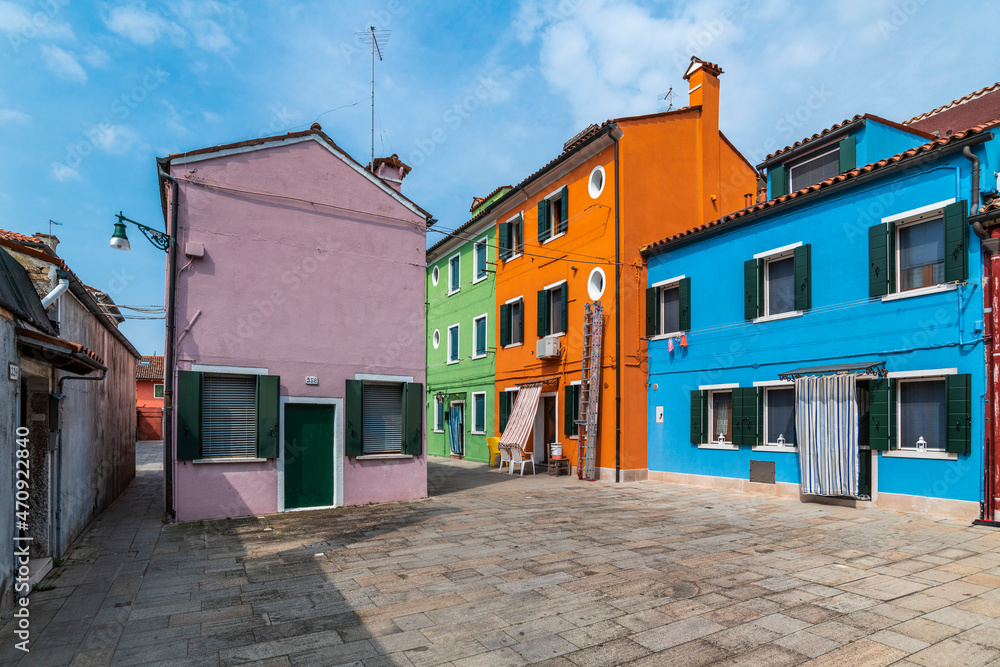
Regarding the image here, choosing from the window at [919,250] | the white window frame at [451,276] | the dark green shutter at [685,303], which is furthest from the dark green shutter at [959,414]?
the white window frame at [451,276]

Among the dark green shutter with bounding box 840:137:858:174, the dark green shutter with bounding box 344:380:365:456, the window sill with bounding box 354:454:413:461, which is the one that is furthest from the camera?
the dark green shutter with bounding box 840:137:858:174

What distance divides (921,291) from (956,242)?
0.89 metres

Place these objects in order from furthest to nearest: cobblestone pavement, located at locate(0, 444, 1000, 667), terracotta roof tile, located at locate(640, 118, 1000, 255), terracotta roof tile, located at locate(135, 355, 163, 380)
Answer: terracotta roof tile, located at locate(135, 355, 163, 380), terracotta roof tile, located at locate(640, 118, 1000, 255), cobblestone pavement, located at locate(0, 444, 1000, 667)

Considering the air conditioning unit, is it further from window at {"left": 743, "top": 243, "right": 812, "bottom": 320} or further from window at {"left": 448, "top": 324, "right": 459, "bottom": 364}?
window at {"left": 448, "top": 324, "right": 459, "bottom": 364}

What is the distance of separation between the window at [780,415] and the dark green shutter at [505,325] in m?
9.23

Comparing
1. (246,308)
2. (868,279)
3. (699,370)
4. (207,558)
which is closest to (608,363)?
(699,370)

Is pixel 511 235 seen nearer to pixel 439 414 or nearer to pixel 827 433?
pixel 439 414

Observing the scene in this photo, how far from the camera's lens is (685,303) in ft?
46.5

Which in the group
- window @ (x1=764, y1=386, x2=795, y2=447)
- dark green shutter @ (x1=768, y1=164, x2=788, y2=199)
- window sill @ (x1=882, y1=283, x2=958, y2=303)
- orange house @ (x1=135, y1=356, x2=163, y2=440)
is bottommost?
orange house @ (x1=135, y1=356, x2=163, y2=440)

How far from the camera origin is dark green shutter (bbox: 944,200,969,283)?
9.17 m

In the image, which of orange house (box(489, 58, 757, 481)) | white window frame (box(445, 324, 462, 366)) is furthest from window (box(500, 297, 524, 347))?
white window frame (box(445, 324, 462, 366))

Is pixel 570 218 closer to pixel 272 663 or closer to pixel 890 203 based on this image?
pixel 890 203

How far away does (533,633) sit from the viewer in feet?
15.6

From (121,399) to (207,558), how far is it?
8.76 metres
